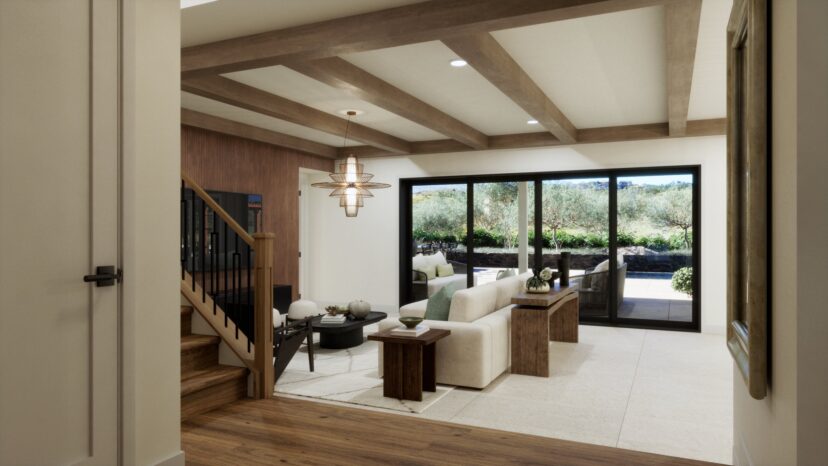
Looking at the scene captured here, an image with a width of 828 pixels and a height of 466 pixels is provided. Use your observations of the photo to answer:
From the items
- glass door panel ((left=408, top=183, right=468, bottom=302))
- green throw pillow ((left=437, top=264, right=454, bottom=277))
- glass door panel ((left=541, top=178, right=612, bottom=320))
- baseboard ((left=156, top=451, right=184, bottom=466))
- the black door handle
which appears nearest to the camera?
the black door handle

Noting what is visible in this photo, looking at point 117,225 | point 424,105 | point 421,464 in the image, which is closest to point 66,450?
point 117,225

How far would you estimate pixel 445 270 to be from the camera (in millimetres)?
8867

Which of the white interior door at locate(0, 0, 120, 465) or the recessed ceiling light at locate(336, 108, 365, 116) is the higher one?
the recessed ceiling light at locate(336, 108, 365, 116)

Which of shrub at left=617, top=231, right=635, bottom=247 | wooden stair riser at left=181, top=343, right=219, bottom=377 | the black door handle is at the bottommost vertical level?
wooden stair riser at left=181, top=343, right=219, bottom=377

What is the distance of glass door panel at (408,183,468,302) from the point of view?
28.6 ft

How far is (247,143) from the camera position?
747cm

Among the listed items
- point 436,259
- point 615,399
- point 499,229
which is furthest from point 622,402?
point 436,259

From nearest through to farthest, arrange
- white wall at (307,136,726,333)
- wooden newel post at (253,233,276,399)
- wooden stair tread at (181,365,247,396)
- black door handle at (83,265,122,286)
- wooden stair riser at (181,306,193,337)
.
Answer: black door handle at (83,265,122,286)
wooden stair tread at (181,365,247,396)
wooden newel post at (253,233,276,399)
wooden stair riser at (181,306,193,337)
white wall at (307,136,726,333)

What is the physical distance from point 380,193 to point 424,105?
3255 millimetres

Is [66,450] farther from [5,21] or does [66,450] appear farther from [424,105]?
[424,105]

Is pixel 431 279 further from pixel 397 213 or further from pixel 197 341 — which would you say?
pixel 197 341

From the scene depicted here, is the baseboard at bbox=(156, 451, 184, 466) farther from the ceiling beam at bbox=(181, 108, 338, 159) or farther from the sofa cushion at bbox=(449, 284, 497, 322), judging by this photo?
the ceiling beam at bbox=(181, 108, 338, 159)

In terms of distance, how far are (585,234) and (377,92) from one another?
162 inches

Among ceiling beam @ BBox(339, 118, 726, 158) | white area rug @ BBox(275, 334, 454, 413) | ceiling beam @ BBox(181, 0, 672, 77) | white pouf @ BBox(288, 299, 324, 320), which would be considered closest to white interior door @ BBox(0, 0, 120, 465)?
ceiling beam @ BBox(181, 0, 672, 77)
